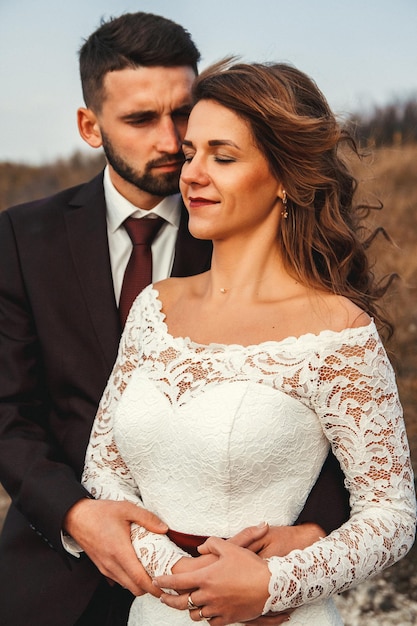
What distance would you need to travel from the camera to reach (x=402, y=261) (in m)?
9.88

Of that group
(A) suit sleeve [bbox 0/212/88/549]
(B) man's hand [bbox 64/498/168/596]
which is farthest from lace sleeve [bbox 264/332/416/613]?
(A) suit sleeve [bbox 0/212/88/549]

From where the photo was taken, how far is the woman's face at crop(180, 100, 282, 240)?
A: 8.07 ft

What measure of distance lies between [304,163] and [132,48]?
3.63 feet

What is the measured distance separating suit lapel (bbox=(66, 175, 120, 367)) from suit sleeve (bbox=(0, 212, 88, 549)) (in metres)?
0.17

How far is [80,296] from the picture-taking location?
10.2 feet

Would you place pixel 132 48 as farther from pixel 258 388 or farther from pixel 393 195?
pixel 393 195

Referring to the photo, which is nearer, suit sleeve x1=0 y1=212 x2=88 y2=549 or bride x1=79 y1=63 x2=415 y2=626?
bride x1=79 y1=63 x2=415 y2=626

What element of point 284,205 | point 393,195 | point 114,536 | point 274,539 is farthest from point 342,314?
point 393,195

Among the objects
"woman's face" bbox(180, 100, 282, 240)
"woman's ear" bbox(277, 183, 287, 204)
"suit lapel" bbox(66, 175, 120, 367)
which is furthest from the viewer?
"suit lapel" bbox(66, 175, 120, 367)

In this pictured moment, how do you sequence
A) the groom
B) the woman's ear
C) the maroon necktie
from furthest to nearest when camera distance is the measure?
the maroon necktie → the groom → the woman's ear

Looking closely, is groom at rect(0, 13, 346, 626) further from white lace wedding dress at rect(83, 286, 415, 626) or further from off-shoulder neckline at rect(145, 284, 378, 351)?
off-shoulder neckline at rect(145, 284, 378, 351)

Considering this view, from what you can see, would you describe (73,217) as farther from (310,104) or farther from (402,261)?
(402,261)

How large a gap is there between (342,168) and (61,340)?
120 centimetres

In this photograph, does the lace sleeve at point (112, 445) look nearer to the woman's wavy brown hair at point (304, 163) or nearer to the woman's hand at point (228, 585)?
the woman's hand at point (228, 585)
